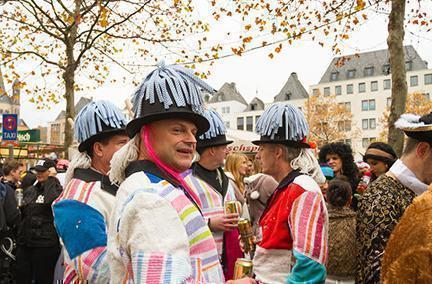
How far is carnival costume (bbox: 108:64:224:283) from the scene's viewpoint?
1641 mm

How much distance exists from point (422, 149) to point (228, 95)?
280ft

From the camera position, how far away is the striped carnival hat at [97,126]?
3.29m

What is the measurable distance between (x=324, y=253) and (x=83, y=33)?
11.0 m

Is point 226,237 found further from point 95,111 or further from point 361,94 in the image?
point 361,94

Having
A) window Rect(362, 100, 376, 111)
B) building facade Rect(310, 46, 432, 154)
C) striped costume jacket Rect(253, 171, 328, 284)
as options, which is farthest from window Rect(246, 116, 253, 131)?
striped costume jacket Rect(253, 171, 328, 284)

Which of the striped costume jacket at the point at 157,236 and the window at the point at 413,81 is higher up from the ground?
the window at the point at 413,81

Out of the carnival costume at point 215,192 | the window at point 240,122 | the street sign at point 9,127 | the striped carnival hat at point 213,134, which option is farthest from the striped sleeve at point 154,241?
the window at point 240,122

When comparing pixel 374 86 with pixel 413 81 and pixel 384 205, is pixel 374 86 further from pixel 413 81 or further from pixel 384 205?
pixel 384 205

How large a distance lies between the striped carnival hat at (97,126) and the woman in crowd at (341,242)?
1.93 metres

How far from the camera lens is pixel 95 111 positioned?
336 cm

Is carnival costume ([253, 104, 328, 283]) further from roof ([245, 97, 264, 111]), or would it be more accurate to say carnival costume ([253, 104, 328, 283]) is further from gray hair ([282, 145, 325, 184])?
roof ([245, 97, 264, 111])

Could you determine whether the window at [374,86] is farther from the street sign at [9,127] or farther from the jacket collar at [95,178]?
the jacket collar at [95,178]

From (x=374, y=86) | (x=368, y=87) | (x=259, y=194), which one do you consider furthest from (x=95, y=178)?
(x=368, y=87)

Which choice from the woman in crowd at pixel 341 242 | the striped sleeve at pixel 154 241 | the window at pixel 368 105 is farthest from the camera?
the window at pixel 368 105
